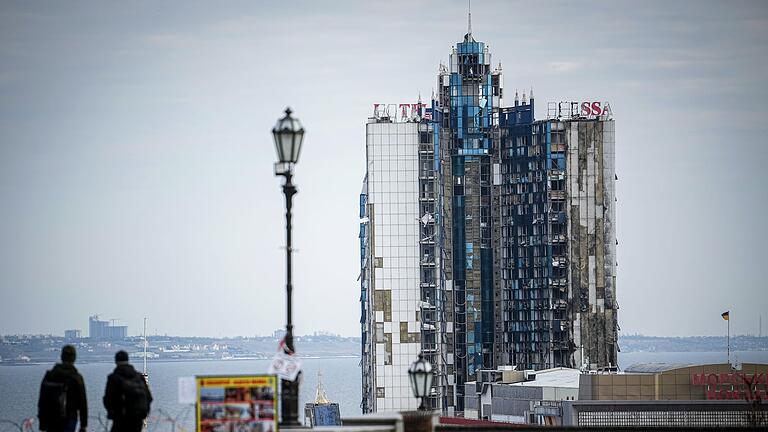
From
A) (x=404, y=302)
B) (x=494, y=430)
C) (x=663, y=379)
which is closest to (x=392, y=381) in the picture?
(x=404, y=302)

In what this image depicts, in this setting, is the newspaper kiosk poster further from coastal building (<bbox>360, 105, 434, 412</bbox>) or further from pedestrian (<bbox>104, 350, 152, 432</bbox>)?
coastal building (<bbox>360, 105, 434, 412</bbox>)

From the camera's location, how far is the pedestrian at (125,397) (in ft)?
107

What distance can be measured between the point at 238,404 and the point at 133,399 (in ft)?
6.52

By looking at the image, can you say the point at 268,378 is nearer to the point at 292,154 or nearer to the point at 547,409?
the point at 292,154

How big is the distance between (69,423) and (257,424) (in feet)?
11.7

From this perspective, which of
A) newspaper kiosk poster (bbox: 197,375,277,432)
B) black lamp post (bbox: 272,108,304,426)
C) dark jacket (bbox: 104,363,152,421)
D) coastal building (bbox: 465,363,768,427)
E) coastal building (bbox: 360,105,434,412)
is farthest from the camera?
coastal building (bbox: 360,105,434,412)

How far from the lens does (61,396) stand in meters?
32.7

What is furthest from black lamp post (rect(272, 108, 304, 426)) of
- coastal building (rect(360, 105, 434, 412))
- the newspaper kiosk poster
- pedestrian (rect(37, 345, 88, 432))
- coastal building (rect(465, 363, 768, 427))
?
coastal building (rect(360, 105, 434, 412))

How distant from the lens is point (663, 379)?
138 m

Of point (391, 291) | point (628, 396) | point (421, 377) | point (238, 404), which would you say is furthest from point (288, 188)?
point (391, 291)

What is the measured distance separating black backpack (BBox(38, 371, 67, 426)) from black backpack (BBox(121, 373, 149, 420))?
116cm

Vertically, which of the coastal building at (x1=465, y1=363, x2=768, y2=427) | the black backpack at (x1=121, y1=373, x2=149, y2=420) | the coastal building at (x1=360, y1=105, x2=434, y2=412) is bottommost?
the coastal building at (x1=465, y1=363, x2=768, y2=427)

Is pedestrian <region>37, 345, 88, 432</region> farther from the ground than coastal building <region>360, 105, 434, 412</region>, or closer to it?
closer to it

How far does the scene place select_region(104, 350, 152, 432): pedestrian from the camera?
32.5 m
